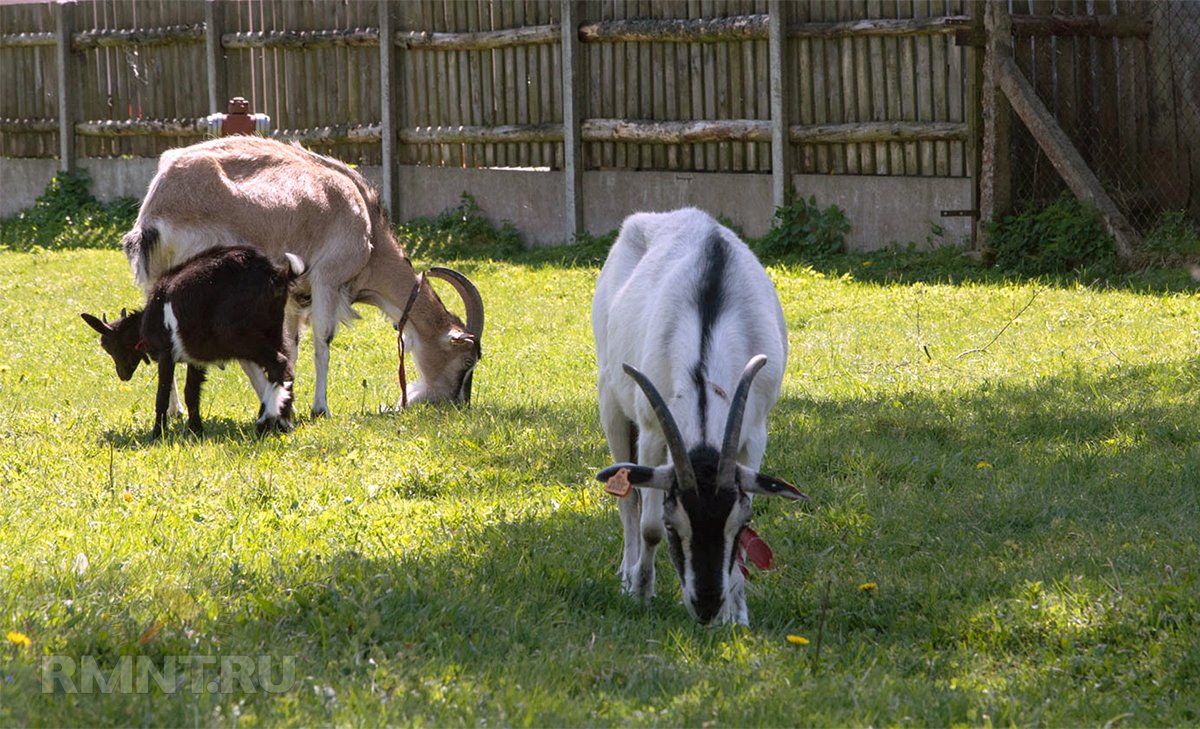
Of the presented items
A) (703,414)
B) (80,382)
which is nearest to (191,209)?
(80,382)

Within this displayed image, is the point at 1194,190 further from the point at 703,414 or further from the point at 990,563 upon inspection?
the point at 703,414

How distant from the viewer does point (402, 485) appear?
6.90 meters

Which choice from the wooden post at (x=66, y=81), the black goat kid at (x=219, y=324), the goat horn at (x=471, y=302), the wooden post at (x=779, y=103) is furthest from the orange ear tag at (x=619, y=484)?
the wooden post at (x=66, y=81)

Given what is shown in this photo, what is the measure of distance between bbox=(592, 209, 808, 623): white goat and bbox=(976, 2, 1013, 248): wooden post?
21.2 feet

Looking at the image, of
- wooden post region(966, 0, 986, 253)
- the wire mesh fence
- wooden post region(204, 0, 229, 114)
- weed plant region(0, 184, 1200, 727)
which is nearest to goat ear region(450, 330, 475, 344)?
weed plant region(0, 184, 1200, 727)

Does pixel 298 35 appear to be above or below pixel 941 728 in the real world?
above

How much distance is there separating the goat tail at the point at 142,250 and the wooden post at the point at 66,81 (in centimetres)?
1232

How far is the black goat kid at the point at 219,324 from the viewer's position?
26.0 ft

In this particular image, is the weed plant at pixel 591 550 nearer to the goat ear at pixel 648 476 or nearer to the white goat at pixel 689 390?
the white goat at pixel 689 390

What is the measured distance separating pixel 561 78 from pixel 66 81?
7.87 metres

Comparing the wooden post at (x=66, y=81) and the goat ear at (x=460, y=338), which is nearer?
the goat ear at (x=460, y=338)

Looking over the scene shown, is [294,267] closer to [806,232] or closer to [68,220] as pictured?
[806,232]

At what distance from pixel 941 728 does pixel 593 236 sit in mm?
11601

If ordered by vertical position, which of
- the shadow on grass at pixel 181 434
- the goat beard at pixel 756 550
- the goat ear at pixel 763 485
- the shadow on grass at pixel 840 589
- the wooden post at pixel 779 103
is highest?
the wooden post at pixel 779 103
